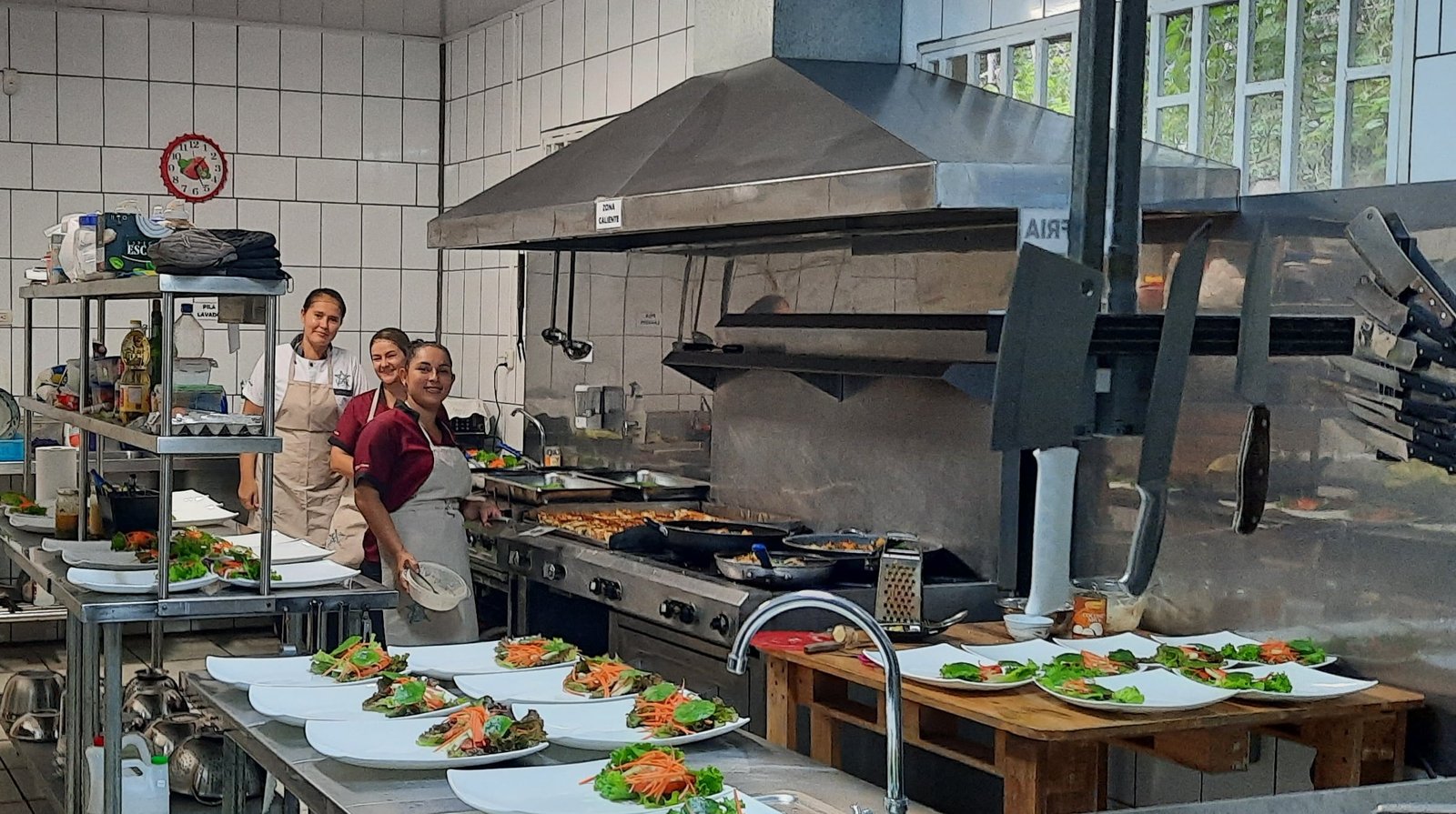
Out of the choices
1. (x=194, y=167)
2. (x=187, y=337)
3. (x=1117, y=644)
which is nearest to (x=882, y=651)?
(x=1117, y=644)

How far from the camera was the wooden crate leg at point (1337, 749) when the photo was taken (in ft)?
10.7

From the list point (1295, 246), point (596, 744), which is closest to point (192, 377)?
point (596, 744)

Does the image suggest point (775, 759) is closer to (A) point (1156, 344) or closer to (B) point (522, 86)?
(A) point (1156, 344)

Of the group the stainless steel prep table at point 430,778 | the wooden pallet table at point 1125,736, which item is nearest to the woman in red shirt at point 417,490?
the wooden pallet table at point 1125,736

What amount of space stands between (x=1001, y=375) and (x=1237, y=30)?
8.70 feet

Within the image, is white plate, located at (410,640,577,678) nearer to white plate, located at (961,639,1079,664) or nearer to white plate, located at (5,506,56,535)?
white plate, located at (961,639,1079,664)

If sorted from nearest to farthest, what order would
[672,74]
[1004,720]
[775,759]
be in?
[775,759]
[1004,720]
[672,74]

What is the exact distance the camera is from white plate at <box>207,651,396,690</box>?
2.97 metres

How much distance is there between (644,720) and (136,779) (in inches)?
66.6

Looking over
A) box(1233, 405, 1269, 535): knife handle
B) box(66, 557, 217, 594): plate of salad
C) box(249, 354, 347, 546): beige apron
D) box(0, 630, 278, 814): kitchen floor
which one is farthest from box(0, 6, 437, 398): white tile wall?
box(1233, 405, 1269, 535): knife handle

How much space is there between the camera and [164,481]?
358cm

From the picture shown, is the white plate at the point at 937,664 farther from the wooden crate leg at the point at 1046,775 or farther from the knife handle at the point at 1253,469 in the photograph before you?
the knife handle at the point at 1253,469

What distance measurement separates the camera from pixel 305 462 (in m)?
6.12

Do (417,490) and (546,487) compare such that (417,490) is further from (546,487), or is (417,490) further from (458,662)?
(458,662)
